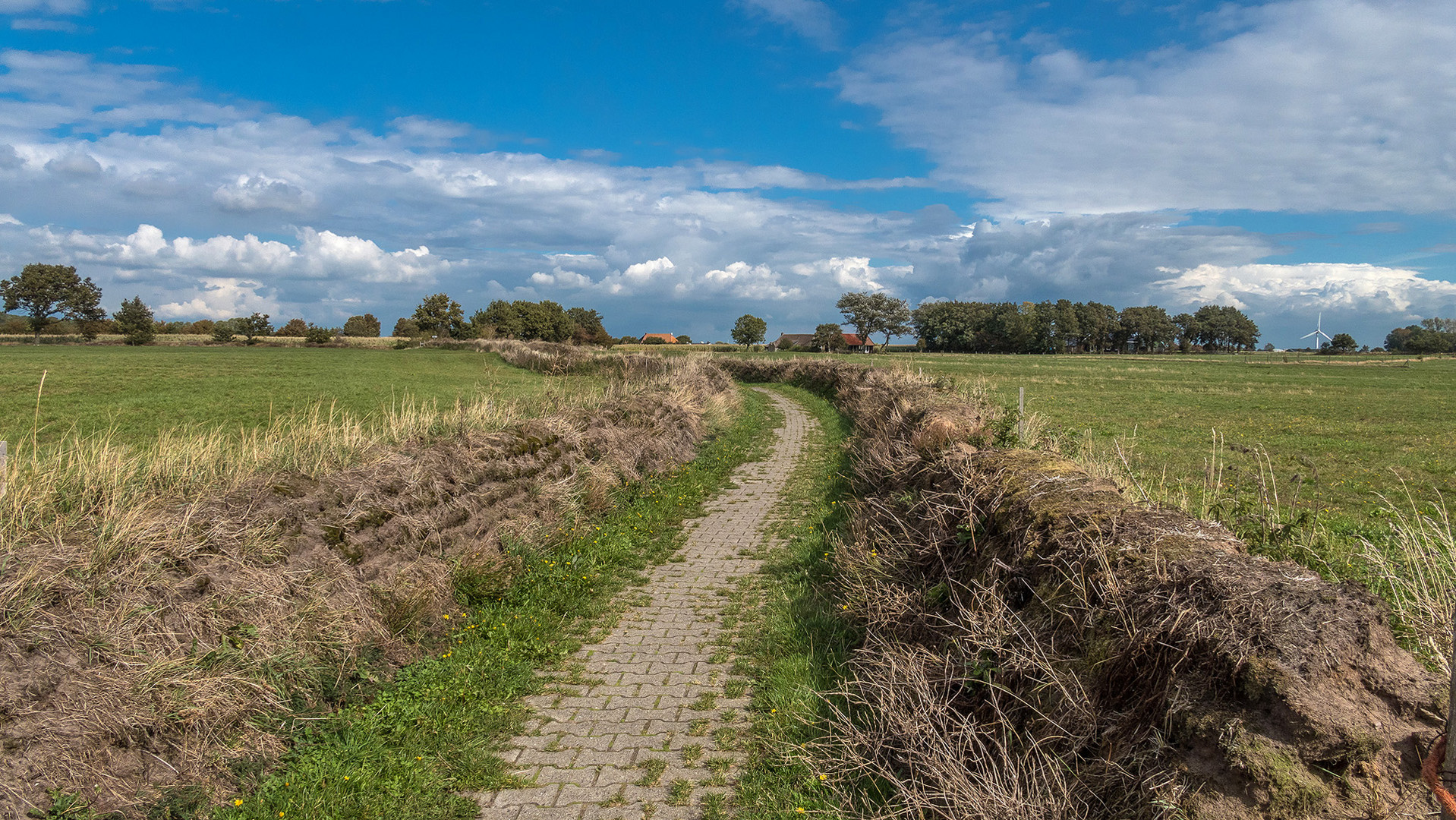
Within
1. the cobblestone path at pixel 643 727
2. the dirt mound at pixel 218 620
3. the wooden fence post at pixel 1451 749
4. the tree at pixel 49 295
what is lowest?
the cobblestone path at pixel 643 727

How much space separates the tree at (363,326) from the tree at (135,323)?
42.7 m

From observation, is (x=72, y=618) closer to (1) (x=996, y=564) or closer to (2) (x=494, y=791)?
(2) (x=494, y=791)

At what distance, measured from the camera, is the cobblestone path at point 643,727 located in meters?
3.45

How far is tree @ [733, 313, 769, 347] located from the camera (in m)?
114

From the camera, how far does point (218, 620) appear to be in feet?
11.9

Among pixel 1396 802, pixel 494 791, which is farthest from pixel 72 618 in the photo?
pixel 1396 802

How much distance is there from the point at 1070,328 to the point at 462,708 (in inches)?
5115

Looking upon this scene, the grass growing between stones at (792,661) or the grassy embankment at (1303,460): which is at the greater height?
the grassy embankment at (1303,460)

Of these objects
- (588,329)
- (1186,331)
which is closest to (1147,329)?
(1186,331)

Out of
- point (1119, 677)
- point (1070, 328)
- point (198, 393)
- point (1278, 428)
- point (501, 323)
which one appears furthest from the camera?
point (1070, 328)

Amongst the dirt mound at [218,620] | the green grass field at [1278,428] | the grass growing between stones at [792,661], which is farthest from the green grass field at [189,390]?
the green grass field at [1278,428]

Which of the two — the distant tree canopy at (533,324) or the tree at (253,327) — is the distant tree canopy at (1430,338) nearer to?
the distant tree canopy at (533,324)

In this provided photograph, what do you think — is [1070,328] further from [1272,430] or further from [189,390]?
[189,390]

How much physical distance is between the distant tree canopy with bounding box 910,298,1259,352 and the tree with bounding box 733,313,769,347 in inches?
1093
